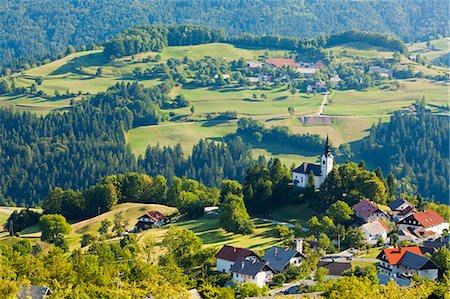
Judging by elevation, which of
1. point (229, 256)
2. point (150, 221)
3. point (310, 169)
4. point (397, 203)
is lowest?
point (150, 221)

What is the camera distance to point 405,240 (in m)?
74.1

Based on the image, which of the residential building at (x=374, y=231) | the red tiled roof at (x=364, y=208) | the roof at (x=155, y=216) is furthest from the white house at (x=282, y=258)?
the roof at (x=155, y=216)

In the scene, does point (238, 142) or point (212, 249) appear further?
point (238, 142)

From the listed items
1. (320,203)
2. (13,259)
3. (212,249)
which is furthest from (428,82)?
(13,259)

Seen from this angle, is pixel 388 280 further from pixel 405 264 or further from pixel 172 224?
pixel 172 224

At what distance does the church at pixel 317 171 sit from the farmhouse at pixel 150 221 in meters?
13.9

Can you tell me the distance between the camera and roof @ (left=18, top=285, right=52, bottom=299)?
157ft

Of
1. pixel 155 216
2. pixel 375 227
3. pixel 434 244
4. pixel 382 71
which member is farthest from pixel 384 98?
pixel 434 244

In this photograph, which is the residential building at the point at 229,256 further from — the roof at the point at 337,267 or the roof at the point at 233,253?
the roof at the point at 337,267

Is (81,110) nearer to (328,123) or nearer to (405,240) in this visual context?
(328,123)

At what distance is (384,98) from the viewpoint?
584 feet

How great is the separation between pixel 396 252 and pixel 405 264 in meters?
1.96

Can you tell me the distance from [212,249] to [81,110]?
97.8 metres

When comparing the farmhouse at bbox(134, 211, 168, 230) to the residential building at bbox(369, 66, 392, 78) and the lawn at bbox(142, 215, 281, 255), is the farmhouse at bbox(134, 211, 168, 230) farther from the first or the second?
the residential building at bbox(369, 66, 392, 78)
